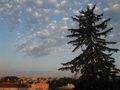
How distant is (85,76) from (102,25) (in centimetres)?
601

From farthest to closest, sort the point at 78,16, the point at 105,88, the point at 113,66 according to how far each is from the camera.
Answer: the point at 78,16 → the point at 113,66 → the point at 105,88

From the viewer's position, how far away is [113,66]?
31.1 meters

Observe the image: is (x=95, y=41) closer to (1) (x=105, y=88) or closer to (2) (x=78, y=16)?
(2) (x=78, y=16)

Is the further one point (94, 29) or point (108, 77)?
point (94, 29)

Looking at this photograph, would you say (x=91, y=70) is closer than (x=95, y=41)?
Yes

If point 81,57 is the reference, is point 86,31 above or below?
above

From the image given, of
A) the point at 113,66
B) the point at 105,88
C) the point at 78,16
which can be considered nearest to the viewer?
the point at 105,88

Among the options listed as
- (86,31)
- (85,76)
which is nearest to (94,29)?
(86,31)

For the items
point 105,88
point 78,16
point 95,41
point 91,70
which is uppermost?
point 78,16

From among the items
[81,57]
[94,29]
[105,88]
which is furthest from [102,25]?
[105,88]

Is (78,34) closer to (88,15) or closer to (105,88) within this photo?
(88,15)

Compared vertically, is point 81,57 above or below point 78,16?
below

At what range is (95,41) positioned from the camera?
32.4 metres

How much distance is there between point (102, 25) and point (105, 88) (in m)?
7.25
